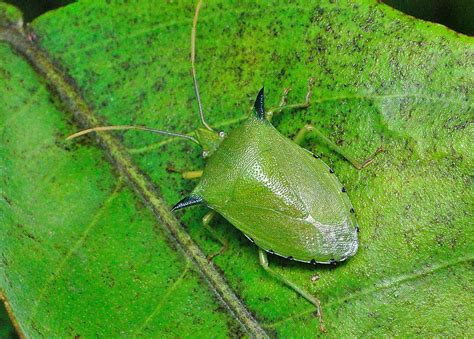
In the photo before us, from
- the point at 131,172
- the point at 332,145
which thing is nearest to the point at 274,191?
the point at 332,145

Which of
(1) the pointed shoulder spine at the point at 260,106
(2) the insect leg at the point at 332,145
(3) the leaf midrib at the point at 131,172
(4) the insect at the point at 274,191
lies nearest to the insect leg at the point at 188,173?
(4) the insect at the point at 274,191

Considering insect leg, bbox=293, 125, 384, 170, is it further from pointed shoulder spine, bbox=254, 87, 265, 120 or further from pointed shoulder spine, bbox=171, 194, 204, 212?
pointed shoulder spine, bbox=171, 194, 204, 212

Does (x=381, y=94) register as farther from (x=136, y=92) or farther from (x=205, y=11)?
(x=136, y=92)

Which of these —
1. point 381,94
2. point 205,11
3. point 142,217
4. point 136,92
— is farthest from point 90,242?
point 381,94

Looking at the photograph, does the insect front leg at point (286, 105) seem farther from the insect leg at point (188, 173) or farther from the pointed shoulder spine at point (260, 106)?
the insect leg at point (188, 173)

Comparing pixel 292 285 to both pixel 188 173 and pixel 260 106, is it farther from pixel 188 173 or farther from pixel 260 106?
pixel 260 106
